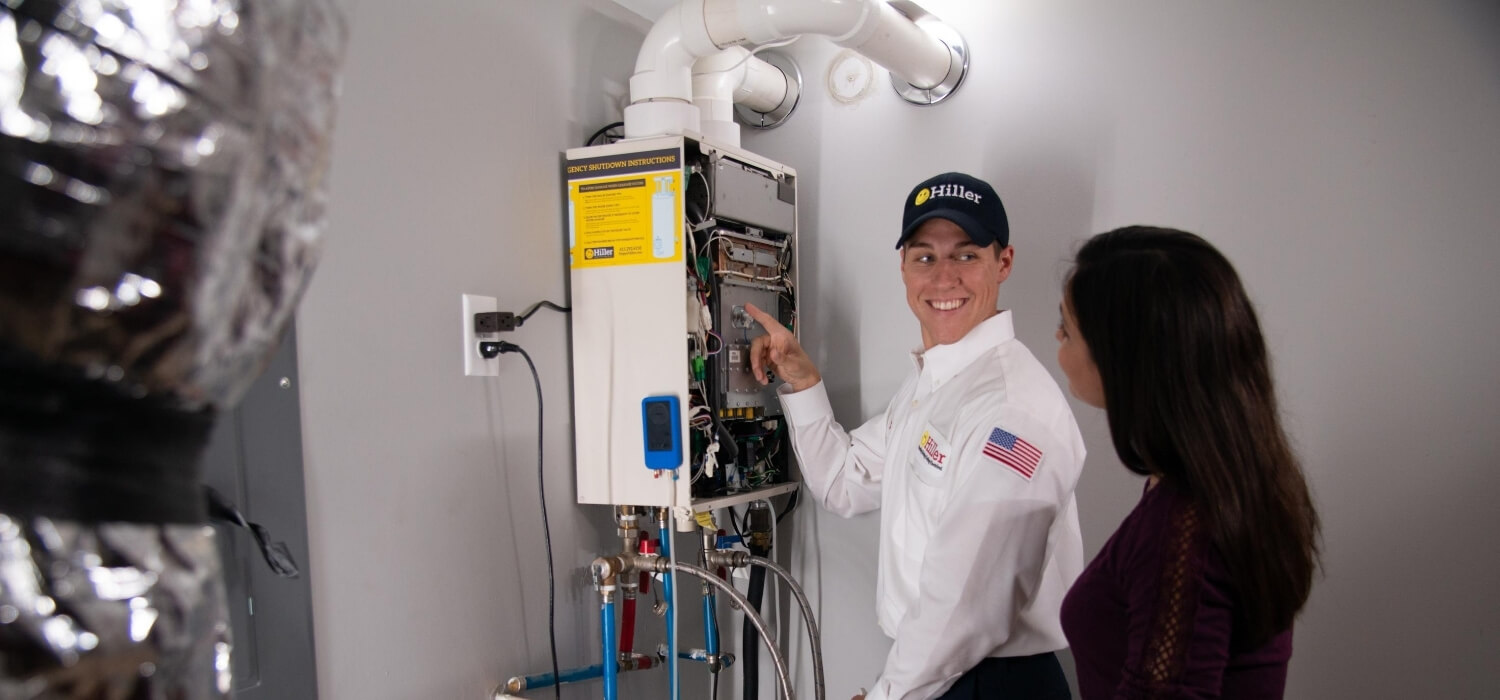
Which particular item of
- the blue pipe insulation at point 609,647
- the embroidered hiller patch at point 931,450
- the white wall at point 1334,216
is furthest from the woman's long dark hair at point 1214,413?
the blue pipe insulation at point 609,647

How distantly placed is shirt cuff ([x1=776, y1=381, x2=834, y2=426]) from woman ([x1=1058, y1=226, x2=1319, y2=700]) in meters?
1.00

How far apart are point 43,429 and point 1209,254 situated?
1.06m

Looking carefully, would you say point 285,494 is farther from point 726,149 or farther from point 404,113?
point 726,149

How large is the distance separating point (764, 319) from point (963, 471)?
0.66 meters

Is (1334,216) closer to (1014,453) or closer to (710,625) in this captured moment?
(1014,453)

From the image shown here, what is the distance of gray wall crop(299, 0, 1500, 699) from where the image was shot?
4.56 ft

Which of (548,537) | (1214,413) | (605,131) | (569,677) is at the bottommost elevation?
(569,677)

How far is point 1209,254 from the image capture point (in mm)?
989

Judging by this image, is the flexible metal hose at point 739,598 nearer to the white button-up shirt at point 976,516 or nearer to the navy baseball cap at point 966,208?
the white button-up shirt at point 976,516

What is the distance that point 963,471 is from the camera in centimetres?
149

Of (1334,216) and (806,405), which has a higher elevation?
(1334,216)

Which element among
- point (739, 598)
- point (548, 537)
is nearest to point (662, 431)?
point (548, 537)

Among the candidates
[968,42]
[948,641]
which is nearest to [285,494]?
[948,641]

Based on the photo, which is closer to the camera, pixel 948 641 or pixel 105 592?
pixel 105 592
